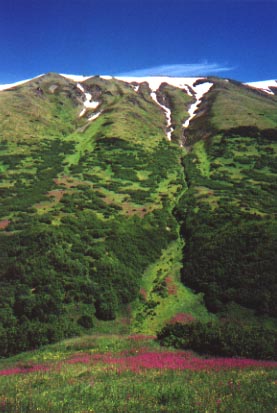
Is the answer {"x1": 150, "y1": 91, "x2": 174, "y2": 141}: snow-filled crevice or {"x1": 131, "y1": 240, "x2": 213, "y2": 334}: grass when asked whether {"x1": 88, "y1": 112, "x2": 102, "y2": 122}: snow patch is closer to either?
{"x1": 150, "y1": 91, "x2": 174, "y2": 141}: snow-filled crevice

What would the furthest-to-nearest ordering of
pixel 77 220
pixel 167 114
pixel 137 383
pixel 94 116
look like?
1. pixel 167 114
2. pixel 94 116
3. pixel 77 220
4. pixel 137 383

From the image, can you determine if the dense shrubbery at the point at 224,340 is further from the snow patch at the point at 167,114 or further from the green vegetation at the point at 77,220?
the snow patch at the point at 167,114

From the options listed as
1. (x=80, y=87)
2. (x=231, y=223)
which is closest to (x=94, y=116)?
(x=80, y=87)

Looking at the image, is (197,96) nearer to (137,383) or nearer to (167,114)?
(167,114)

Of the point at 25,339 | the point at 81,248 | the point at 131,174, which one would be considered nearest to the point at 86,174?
the point at 131,174

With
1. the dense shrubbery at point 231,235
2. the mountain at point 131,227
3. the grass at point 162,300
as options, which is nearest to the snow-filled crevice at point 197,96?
the mountain at point 131,227

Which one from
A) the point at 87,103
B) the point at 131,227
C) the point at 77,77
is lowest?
the point at 131,227
